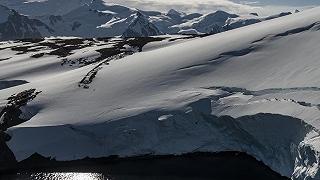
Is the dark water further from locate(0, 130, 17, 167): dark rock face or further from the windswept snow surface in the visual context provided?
locate(0, 130, 17, 167): dark rock face

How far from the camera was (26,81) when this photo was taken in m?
91.1

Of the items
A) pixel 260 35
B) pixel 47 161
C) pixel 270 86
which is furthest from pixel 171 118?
pixel 260 35

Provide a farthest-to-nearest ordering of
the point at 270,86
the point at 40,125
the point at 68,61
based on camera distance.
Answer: the point at 68,61, the point at 40,125, the point at 270,86

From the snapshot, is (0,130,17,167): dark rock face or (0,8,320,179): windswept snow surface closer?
(0,8,320,179): windswept snow surface

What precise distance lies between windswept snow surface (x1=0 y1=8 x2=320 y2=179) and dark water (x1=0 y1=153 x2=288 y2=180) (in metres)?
1.24

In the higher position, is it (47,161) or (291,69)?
(291,69)

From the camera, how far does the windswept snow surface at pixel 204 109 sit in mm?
53656

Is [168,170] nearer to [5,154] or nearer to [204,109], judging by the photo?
[204,109]

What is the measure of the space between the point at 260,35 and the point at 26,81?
44.5 metres

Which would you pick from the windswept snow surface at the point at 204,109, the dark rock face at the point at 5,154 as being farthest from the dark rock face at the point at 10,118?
the windswept snow surface at the point at 204,109

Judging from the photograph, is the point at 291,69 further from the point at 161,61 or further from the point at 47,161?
the point at 47,161

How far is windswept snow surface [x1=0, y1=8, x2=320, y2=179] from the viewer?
176 ft

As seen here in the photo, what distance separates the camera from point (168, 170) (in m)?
55.7

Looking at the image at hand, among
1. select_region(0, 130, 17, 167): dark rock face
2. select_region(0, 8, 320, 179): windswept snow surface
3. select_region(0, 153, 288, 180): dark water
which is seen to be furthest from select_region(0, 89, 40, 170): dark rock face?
select_region(0, 153, 288, 180): dark water
